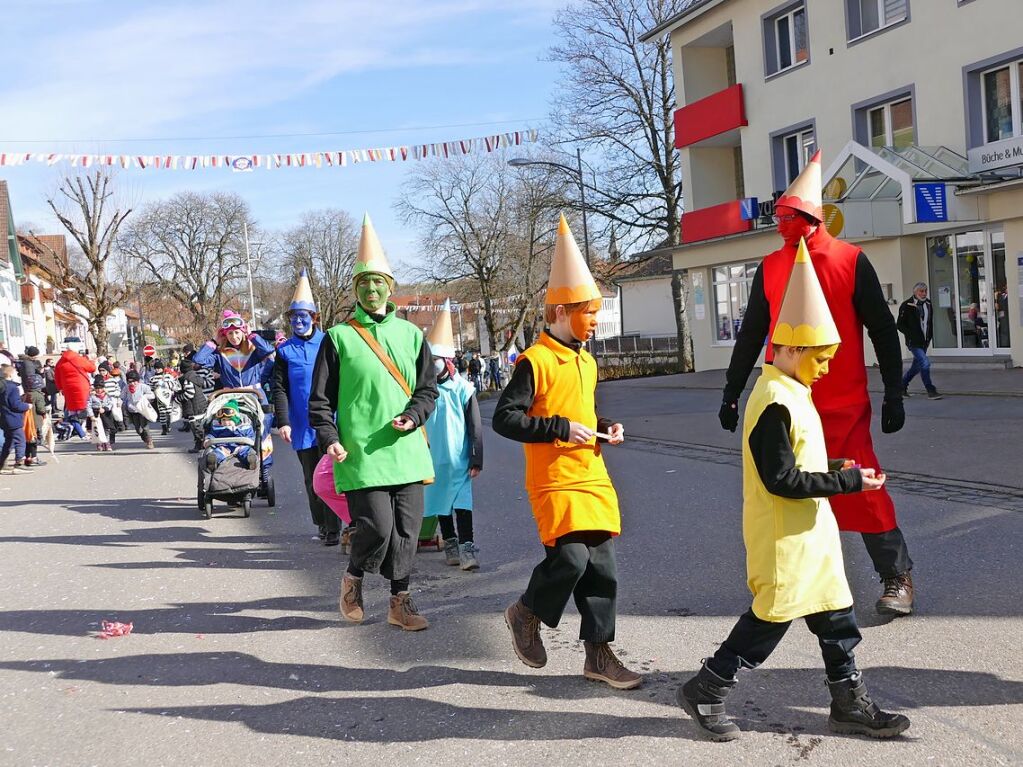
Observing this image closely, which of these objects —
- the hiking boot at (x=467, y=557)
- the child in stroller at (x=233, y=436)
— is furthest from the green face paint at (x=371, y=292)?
the child in stroller at (x=233, y=436)

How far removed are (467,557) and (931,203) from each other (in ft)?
52.3

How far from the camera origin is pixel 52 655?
5801 millimetres

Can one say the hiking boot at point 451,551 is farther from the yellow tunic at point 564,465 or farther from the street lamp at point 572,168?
the street lamp at point 572,168

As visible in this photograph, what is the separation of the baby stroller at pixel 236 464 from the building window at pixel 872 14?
1793cm

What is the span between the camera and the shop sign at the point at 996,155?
19703 mm

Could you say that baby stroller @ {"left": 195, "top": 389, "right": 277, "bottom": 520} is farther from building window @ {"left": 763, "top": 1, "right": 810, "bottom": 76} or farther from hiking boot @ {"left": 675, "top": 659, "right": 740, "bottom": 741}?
building window @ {"left": 763, "top": 1, "right": 810, "bottom": 76}

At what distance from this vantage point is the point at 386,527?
5535mm

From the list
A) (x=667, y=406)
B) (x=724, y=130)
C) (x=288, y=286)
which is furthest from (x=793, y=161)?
(x=288, y=286)

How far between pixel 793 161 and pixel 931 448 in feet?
58.3

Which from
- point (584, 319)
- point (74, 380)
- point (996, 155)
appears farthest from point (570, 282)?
point (996, 155)

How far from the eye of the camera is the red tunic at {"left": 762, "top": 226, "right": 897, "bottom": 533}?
206 inches

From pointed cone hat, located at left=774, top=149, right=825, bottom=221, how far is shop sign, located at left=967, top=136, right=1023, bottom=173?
16.2 m

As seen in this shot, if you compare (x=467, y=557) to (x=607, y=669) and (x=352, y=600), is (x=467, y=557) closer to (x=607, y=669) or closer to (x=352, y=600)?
(x=352, y=600)

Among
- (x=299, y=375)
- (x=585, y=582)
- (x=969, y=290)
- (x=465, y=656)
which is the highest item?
(x=969, y=290)
